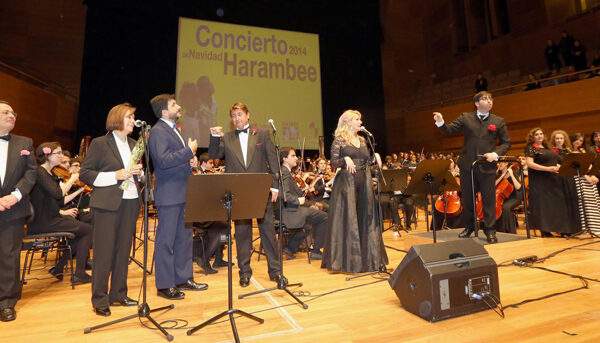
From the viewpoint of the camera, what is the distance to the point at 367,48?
1282 centimetres

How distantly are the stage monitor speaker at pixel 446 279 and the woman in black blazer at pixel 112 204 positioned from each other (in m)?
2.26

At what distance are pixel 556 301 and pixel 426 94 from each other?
43.2 ft

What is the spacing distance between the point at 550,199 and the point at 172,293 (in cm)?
572

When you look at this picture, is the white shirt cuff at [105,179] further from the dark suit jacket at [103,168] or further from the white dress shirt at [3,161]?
the white dress shirt at [3,161]

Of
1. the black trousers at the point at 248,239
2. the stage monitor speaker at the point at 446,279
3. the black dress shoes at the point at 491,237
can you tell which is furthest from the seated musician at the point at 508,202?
the black trousers at the point at 248,239

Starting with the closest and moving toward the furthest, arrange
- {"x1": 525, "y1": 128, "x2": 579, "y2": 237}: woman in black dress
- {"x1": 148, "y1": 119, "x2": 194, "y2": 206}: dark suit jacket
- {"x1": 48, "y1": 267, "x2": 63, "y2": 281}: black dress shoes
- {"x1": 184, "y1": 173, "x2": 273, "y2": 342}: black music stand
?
{"x1": 184, "y1": 173, "x2": 273, "y2": 342}: black music stand < {"x1": 148, "y1": 119, "x2": 194, "y2": 206}: dark suit jacket < {"x1": 48, "y1": 267, "x2": 63, "y2": 281}: black dress shoes < {"x1": 525, "y1": 128, "x2": 579, "y2": 237}: woman in black dress

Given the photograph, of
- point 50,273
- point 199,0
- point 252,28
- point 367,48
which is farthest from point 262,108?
point 50,273

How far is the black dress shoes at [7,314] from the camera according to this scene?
275cm

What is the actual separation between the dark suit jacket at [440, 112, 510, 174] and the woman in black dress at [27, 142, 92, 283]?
14.3 feet

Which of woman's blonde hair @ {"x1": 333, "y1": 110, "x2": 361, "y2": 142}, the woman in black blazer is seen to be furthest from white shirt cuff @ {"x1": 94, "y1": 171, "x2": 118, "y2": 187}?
woman's blonde hair @ {"x1": 333, "y1": 110, "x2": 361, "y2": 142}

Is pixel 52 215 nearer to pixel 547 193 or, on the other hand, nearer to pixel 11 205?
pixel 11 205

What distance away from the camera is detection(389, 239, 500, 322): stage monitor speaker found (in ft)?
8.05

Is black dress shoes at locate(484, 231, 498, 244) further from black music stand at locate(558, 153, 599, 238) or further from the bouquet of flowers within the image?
the bouquet of flowers

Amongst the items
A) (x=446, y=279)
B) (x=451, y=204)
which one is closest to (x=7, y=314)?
(x=446, y=279)
